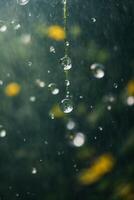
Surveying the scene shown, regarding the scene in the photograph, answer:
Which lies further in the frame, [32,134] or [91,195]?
[32,134]

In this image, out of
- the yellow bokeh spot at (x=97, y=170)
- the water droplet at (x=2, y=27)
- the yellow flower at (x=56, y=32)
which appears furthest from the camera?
the water droplet at (x=2, y=27)

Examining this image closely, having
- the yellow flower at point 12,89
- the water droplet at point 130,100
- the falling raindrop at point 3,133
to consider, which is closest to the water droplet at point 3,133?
the falling raindrop at point 3,133

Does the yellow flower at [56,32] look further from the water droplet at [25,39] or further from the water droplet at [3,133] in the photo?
the water droplet at [3,133]

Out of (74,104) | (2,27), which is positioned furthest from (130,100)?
(2,27)

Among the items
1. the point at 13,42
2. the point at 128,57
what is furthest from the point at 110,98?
the point at 13,42

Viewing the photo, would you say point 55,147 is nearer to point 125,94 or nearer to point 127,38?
point 125,94

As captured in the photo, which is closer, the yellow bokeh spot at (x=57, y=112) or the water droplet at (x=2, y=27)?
the yellow bokeh spot at (x=57, y=112)

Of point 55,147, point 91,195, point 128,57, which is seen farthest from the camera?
point 128,57
